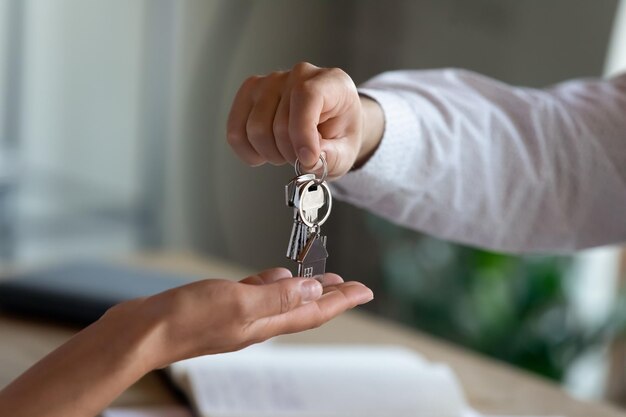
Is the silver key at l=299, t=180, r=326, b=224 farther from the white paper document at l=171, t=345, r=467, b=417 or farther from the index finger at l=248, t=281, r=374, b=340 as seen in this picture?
the white paper document at l=171, t=345, r=467, b=417

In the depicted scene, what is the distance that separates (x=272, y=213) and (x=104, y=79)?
712 mm

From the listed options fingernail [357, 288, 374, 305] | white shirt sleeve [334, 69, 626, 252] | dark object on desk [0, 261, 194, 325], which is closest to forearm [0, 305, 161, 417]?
fingernail [357, 288, 374, 305]

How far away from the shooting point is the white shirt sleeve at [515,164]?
929 mm

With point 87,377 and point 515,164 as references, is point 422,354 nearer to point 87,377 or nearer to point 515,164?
point 515,164

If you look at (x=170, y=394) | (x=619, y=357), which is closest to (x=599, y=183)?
(x=170, y=394)

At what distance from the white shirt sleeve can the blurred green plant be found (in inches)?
50.9

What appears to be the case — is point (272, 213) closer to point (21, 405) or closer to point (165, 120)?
point (165, 120)

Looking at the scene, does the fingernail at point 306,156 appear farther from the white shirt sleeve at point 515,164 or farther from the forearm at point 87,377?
the white shirt sleeve at point 515,164

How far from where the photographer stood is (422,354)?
4.25ft

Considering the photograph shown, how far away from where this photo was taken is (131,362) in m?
0.53

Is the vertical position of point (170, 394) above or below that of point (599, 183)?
below

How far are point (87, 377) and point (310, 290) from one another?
0.13 meters

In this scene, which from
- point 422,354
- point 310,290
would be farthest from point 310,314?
point 422,354

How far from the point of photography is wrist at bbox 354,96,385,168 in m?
0.79
